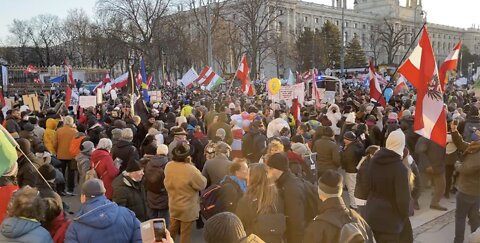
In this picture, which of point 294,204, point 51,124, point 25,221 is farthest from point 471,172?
point 51,124

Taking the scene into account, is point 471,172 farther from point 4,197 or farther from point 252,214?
point 4,197

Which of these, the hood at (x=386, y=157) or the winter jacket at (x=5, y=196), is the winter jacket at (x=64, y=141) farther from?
the hood at (x=386, y=157)

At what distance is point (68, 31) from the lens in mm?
68000

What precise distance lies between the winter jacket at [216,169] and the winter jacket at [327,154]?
1992 mm

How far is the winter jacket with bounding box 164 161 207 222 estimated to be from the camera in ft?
17.6

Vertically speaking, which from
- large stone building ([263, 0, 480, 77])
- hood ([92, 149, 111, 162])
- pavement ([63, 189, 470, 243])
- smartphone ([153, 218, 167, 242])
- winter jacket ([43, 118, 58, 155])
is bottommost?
pavement ([63, 189, 470, 243])

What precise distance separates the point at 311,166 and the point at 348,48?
2518 inches

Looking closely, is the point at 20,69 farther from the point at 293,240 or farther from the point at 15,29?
the point at 293,240

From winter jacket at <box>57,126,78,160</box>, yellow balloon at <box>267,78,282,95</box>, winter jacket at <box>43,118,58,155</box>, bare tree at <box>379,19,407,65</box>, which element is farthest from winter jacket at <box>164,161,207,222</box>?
bare tree at <box>379,19,407,65</box>

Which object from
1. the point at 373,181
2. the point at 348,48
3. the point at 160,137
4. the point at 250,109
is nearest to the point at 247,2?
the point at 348,48

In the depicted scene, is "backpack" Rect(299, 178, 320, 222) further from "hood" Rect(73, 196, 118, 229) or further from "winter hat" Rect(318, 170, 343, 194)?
"hood" Rect(73, 196, 118, 229)

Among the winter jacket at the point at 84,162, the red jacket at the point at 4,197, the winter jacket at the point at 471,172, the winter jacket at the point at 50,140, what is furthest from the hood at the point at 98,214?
the winter jacket at the point at 50,140

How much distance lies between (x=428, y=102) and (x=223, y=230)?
4.00 m

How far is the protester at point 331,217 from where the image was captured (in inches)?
134
